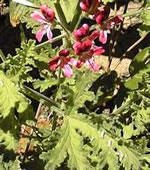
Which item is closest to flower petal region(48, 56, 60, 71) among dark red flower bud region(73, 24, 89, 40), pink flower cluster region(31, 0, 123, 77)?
pink flower cluster region(31, 0, 123, 77)

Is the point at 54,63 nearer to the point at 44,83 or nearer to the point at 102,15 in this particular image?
the point at 44,83

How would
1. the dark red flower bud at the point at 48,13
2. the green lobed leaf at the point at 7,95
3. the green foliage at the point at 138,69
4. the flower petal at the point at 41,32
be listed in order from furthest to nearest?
the green foliage at the point at 138,69 < the flower petal at the point at 41,32 < the dark red flower bud at the point at 48,13 < the green lobed leaf at the point at 7,95

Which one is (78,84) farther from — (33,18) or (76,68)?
(33,18)

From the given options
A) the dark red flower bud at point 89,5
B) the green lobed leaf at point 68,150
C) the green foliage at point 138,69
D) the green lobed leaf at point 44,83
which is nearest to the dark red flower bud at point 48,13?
the dark red flower bud at point 89,5

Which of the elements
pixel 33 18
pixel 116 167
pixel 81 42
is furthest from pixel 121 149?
pixel 33 18

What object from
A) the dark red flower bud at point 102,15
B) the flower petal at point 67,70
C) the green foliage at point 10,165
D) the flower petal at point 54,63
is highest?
the dark red flower bud at point 102,15

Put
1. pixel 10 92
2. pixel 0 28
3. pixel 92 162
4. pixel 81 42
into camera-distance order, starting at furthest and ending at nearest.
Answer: pixel 0 28 → pixel 92 162 → pixel 81 42 → pixel 10 92

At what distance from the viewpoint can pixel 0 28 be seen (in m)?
3.55

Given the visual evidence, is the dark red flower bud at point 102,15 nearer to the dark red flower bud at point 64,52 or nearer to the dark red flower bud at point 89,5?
the dark red flower bud at point 89,5

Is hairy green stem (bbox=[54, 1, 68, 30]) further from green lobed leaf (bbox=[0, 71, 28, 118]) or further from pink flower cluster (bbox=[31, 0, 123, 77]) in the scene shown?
green lobed leaf (bbox=[0, 71, 28, 118])

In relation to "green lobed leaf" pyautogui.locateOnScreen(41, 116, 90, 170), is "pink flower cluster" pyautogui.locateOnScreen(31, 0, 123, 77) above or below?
above

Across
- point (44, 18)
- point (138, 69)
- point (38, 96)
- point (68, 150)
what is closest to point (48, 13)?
point (44, 18)

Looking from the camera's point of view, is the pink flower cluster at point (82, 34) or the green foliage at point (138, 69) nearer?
the pink flower cluster at point (82, 34)

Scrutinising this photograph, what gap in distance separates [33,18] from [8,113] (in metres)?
0.43
